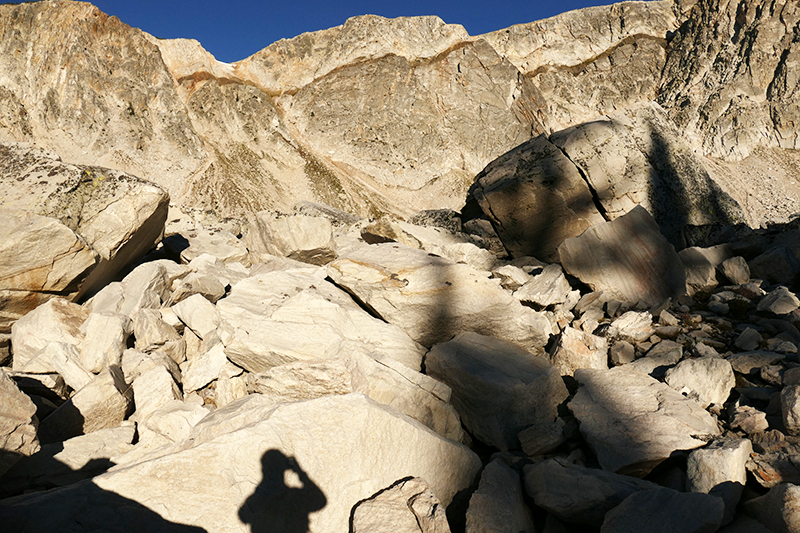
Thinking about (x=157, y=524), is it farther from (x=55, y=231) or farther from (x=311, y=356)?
(x=55, y=231)

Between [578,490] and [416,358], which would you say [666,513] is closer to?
[578,490]

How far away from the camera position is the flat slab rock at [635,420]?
12.0 feet

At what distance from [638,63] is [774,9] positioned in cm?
1086

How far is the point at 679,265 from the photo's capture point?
6.93m

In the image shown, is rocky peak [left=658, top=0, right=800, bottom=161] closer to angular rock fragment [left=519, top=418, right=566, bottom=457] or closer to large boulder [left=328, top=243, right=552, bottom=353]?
large boulder [left=328, top=243, right=552, bottom=353]

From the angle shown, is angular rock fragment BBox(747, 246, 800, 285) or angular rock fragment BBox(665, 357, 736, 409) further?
→ angular rock fragment BBox(747, 246, 800, 285)

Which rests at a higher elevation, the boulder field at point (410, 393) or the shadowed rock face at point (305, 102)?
the shadowed rock face at point (305, 102)

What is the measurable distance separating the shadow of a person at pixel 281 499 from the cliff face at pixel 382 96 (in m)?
29.0

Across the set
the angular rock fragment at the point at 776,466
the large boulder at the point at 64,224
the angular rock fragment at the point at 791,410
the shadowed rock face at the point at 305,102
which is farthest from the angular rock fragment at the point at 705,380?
the shadowed rock face at the point at 305,102

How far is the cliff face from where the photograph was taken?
98.0ft

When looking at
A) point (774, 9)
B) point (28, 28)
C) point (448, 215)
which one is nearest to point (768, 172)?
point (774, 9)

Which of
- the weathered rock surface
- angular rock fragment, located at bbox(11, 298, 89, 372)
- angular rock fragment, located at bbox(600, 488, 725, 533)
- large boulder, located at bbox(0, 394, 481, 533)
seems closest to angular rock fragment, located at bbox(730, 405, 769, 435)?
the weathered rock surface

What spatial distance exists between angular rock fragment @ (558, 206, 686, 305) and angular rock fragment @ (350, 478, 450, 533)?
4944mm

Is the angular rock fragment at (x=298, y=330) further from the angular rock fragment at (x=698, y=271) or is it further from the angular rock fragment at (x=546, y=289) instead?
the angular rock fragment at (x=698, y=271)
